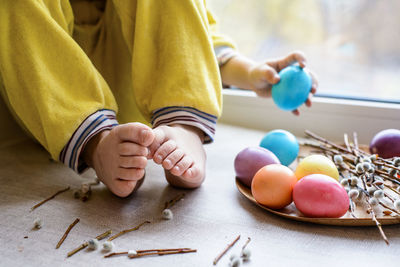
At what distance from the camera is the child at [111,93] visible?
28.4 inches

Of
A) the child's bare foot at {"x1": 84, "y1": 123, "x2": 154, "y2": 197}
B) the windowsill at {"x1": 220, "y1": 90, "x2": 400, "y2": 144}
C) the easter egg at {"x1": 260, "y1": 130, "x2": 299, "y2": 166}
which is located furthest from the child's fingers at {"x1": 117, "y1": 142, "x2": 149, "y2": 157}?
the windowsill at {"x1": 220, "y1": 90, "x2": 400, "y2": 144}

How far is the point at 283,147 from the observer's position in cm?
89

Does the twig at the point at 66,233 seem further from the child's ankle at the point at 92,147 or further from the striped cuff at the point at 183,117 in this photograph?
the striped cuff at the point at 183,117

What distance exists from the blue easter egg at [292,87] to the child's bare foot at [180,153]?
0.25 m

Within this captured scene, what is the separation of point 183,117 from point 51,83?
26cm

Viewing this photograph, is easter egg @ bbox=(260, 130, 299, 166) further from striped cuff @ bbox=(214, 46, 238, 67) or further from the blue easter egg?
striped cuff @ bbox=(214, 46, 238, 67)

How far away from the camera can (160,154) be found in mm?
705

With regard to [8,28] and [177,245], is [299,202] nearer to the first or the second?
[177,245]

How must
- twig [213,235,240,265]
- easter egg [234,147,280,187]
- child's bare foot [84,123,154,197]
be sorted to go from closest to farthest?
twig [213,235,240,265], child's bare foot [84,123,154,197], easter egg [234,147,280,187]

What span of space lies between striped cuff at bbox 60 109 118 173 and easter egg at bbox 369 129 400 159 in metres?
0.57

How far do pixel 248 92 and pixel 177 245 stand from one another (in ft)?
2.60

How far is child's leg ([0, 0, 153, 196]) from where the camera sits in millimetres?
755

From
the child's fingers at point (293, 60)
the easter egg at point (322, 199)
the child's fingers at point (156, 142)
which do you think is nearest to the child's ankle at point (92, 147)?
the child's fingers at point (156, 142)

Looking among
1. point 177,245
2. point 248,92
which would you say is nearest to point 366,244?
point 177,245
